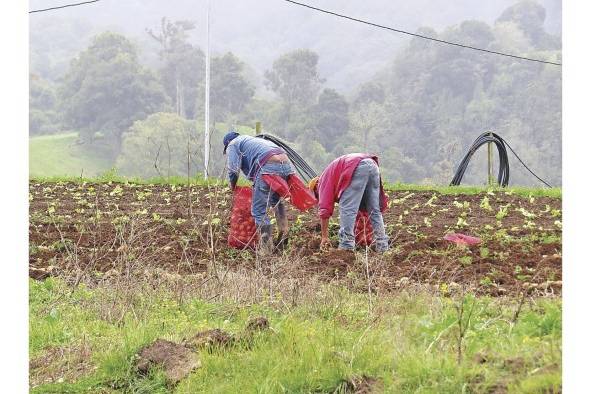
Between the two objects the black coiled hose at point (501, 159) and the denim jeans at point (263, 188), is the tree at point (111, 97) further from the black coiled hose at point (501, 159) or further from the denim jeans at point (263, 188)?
the denim jeans at point (263, 188)

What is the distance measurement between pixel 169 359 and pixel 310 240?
16.1ft

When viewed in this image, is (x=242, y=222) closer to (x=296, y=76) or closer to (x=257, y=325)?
(x=257, y=325)

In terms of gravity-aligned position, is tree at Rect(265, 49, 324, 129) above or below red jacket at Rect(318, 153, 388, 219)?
above

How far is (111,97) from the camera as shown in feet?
175

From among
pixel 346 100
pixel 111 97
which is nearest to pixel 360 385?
pixel 346 100

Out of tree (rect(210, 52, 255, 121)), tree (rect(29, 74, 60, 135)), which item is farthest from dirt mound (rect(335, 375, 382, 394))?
tree (rect(29, 74, 60, 135))

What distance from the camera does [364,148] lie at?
1730 inches

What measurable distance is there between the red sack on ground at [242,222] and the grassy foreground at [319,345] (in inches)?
117

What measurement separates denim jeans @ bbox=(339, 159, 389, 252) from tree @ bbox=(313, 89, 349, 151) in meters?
36.8

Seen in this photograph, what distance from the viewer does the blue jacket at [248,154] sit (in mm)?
8820

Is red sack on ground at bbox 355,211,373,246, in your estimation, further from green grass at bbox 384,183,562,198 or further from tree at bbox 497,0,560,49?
tree at bbox 497,0,560,49

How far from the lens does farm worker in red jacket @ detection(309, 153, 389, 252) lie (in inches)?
337
